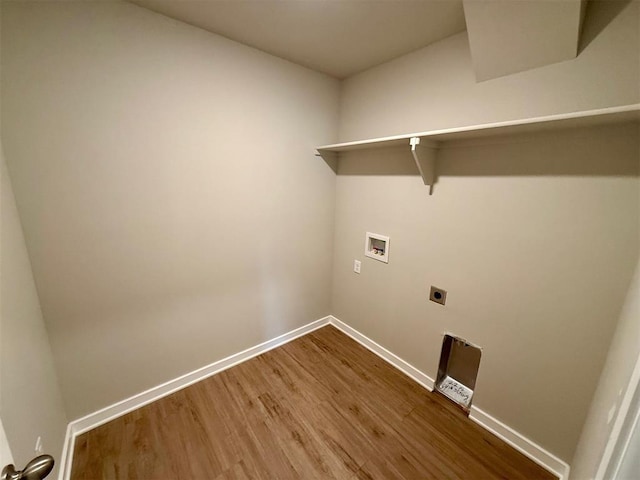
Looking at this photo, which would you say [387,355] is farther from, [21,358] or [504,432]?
[21,358]

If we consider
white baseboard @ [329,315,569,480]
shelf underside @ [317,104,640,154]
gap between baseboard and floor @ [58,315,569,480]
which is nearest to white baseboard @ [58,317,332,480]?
gap between baseboard and floor @ [58,315,569,480]

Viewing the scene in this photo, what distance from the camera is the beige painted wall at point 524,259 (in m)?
A: 1.15

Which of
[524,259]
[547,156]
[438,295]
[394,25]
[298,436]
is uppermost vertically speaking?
[394,25]

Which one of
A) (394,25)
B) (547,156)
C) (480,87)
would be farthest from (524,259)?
(394,25)

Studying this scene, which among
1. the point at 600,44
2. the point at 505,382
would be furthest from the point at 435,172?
the point at 505,382

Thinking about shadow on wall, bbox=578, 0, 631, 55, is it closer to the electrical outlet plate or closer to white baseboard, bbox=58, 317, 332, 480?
the electrical outlet plate

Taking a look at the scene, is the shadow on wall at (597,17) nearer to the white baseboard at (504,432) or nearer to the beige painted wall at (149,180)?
the beige painted wall at (149,180)

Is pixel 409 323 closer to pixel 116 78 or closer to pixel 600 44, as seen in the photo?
pixel 600 44

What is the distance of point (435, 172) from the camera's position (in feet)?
5.58

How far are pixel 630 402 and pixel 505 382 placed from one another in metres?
1.19

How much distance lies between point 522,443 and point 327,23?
2691 mm

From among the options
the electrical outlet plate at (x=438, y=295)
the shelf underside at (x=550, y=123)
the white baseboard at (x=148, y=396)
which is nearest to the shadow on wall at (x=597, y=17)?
the shelf underside at (x=550, y=123)

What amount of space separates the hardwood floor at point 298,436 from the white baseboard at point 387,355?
0.22ft

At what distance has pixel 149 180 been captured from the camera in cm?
151
